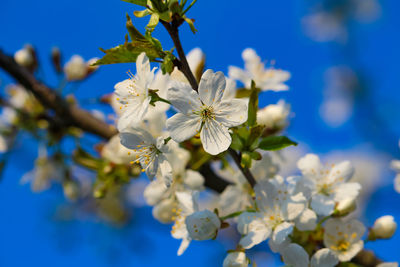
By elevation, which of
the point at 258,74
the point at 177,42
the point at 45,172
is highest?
the point at 45,172

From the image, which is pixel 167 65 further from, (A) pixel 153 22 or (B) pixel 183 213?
(B) pixel 183 213

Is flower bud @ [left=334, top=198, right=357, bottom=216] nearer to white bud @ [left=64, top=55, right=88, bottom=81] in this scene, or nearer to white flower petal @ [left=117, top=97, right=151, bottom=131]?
white flower petal @ [left=117, top=97, right=151, bottom=131]

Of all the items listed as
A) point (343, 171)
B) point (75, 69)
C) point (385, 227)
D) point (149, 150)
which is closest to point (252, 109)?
point (149, 150)

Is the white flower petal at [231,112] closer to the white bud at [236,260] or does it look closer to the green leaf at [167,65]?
the green leaf at [167,65]

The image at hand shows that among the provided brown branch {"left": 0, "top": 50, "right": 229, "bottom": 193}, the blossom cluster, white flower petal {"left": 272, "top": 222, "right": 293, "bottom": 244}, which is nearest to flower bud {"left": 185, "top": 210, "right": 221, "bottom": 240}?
the blossom cluster

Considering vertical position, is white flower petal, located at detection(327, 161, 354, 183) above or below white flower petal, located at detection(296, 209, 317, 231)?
Result: above

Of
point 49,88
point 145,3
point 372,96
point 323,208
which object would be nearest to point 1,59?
point 49,88
